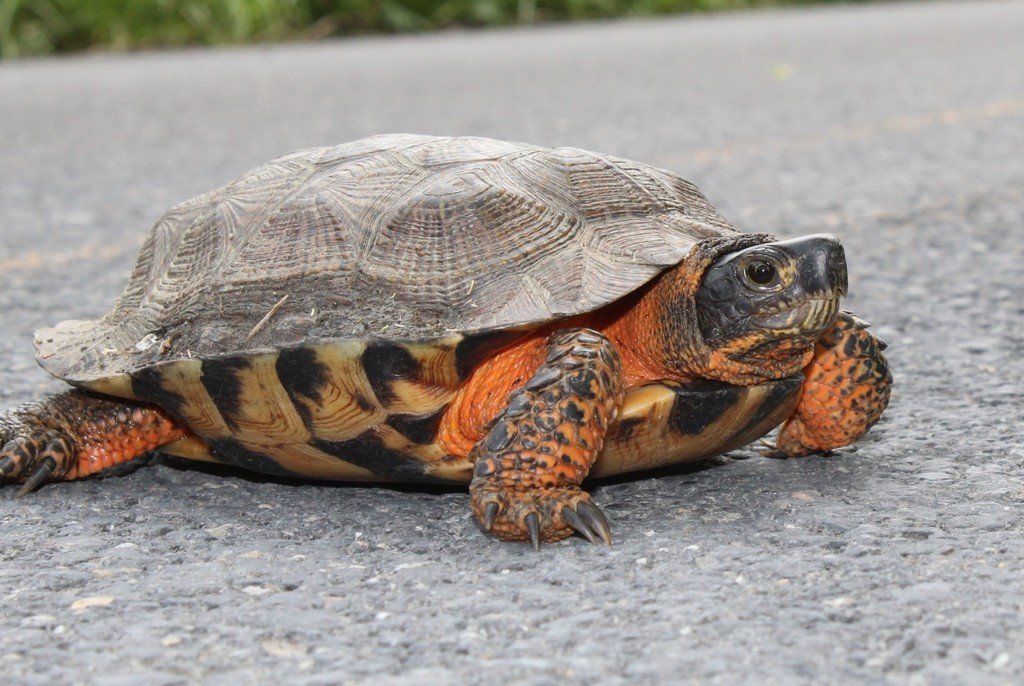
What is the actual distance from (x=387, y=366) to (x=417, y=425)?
152 millimetres

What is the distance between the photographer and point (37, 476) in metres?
2.91

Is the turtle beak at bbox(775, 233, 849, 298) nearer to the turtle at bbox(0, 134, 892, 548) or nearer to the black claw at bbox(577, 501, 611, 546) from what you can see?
the turtle at bbox(0, 134, 892, 548)

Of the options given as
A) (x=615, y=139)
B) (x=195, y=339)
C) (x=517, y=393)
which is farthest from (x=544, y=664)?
(x=615, y=139)

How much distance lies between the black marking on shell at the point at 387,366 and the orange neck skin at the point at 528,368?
146 millimetres

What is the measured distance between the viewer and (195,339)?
9.56 ft

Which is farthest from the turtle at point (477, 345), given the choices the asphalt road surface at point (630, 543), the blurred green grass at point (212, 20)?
the blurred green grass at point (212, 20)

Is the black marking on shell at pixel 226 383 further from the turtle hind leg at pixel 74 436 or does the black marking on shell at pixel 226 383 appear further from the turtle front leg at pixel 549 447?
the turtle front leg at pixel 549 447

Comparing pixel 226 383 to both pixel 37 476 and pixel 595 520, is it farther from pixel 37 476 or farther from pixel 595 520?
pixel 595 520

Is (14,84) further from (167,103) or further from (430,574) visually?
(430,574)

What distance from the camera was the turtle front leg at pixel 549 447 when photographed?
8.20 feet

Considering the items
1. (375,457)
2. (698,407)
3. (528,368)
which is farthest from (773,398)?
(375,457)

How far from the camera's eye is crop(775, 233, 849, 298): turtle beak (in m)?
2.67

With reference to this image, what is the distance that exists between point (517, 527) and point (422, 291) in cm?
61

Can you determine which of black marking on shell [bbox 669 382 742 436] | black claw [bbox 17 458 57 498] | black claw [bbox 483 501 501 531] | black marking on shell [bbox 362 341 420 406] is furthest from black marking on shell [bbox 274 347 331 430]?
black marking on shell [bbox 669 382 742 436]
